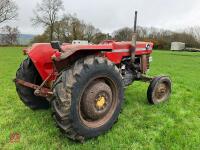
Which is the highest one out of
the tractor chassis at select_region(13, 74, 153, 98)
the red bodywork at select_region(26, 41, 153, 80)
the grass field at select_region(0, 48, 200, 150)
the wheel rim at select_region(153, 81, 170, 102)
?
the red bodywork at select_region(26, 41, 153, 80)

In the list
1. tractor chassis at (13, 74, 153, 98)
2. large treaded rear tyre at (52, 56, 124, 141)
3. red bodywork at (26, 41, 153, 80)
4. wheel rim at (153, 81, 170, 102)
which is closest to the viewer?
large treaded rear tyre at (52, 56, 124, 141)

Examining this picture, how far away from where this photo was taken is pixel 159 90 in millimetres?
5105

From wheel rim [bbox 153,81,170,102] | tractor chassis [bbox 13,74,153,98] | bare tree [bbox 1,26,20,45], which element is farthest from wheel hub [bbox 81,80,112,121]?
bare tree [bbox 1,26,20,45]

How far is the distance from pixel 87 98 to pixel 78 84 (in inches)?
14.3

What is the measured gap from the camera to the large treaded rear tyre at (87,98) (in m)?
3.10

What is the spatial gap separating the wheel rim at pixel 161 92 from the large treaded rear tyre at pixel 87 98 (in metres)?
1.44

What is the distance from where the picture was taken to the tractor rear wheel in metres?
4.95

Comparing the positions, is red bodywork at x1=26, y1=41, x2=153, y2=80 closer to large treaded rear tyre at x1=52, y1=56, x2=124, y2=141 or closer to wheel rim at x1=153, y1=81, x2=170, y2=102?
large treaded rear tyre at x1=52, y1=56, x2=124, y2=141

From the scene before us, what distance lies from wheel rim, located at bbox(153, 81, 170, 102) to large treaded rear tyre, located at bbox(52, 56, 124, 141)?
1.44 metres

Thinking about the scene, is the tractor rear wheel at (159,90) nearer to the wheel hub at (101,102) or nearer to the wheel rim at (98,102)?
the wheel rim at (98,102)

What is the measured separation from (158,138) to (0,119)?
2.61 meters

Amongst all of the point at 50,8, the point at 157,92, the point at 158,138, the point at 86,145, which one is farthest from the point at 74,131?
the point at 50,8

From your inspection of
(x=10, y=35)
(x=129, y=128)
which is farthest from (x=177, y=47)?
(x=129, y=128)

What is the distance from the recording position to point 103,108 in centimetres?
363
